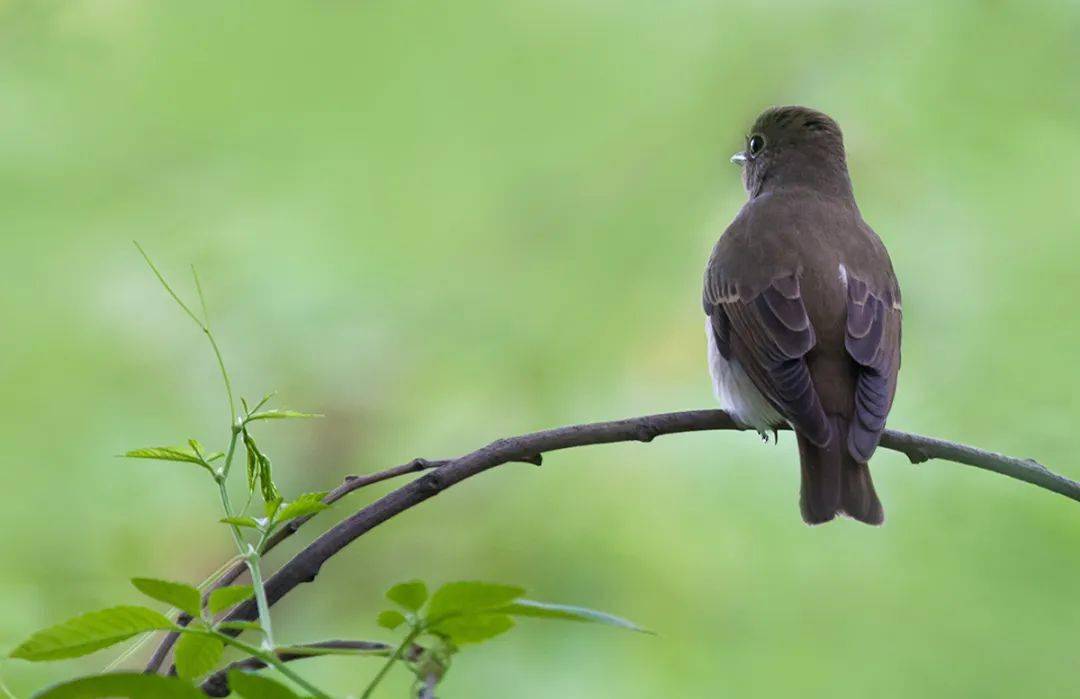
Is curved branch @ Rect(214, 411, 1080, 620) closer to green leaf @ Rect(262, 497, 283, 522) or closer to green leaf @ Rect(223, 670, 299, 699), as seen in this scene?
green leaf @ Rect(262, 497, 283, 522)

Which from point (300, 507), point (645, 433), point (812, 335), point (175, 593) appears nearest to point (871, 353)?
point (812, 335)

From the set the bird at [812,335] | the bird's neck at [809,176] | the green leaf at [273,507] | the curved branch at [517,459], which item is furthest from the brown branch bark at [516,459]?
the bird's neck at [809,176]

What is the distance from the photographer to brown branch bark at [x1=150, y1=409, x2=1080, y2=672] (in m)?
0.91

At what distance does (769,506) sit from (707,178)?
3.06 ft

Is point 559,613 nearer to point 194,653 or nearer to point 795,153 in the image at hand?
point 194,653

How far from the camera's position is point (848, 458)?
6.68 ft

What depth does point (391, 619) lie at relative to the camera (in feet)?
2.23

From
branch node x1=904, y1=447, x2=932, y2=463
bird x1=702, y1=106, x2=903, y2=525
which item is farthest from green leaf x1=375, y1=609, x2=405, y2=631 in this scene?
bird x1=702, y1=106, x2=903, y2=525

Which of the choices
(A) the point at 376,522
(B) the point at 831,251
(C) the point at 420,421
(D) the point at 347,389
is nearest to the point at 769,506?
(B) the point at 831,251

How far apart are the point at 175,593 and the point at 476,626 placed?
15 cm

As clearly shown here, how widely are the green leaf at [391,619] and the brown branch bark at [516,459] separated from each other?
0.22 m

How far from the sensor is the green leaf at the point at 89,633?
2.02 ft

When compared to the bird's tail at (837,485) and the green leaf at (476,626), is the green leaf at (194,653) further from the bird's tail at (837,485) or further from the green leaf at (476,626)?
the bird's tail at (837,485)

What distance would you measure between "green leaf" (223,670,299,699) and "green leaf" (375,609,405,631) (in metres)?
0.11
